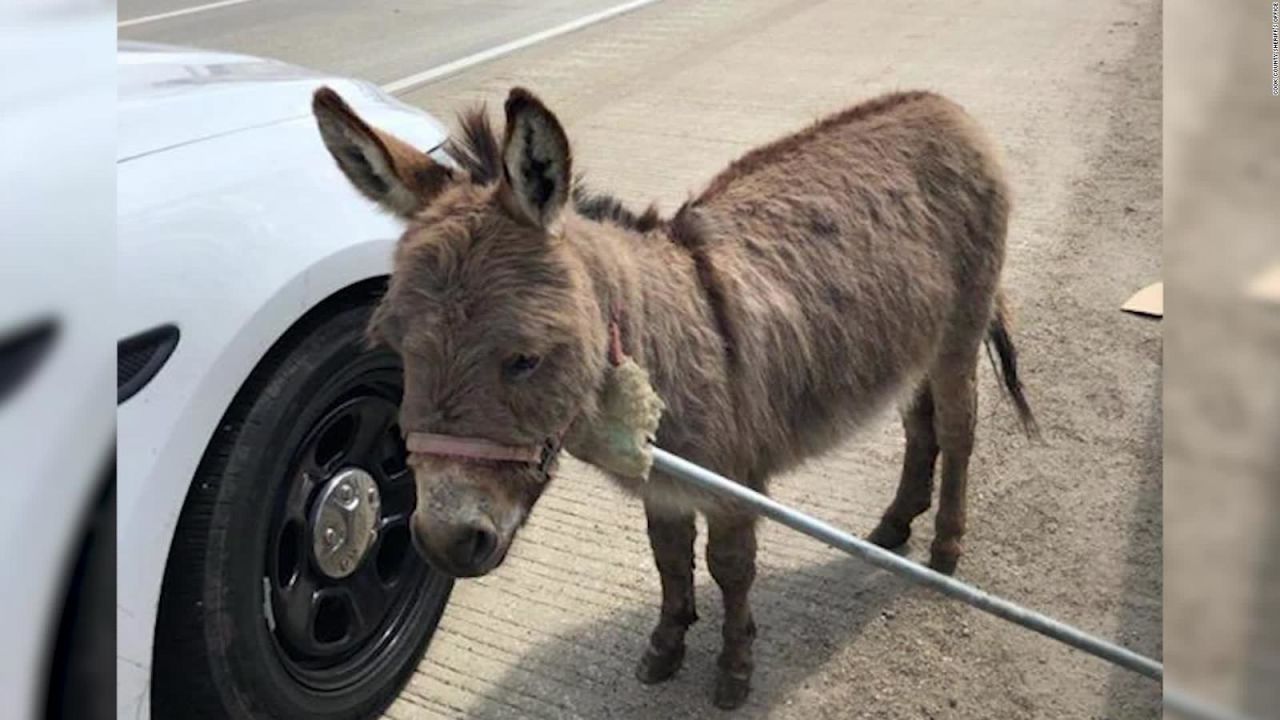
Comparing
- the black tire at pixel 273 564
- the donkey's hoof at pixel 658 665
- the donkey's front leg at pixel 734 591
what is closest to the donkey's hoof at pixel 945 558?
the donkey's front leg at pixel 734 591

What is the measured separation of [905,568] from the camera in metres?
2.05

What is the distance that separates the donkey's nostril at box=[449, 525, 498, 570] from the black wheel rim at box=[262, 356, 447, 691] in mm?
694

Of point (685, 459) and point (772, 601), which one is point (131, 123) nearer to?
point (685, 459)

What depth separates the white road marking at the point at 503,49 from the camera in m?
8.79

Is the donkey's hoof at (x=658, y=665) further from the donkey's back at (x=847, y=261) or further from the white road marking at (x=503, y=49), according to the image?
the white road marking at (x=503, y=49)

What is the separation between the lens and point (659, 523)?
3.00m

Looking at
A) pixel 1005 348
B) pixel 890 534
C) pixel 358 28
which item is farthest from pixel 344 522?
pixel 358 28

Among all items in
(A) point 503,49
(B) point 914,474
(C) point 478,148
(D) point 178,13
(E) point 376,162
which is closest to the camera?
(E) point 376,162

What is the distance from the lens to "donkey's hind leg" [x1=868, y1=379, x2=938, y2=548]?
368 cm

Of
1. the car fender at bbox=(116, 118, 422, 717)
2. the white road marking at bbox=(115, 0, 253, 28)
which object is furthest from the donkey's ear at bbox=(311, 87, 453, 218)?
the white road marking at bbox=(115, 0, 253, 28)

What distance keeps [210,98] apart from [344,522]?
1025 millimetres

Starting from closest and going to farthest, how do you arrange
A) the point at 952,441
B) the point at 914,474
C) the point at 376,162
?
→ the point at 376,162 → the point at 952,441 → the point at 914,474

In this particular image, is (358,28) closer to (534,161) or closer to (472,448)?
(534,161)

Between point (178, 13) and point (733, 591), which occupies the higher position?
point (178, 13)
